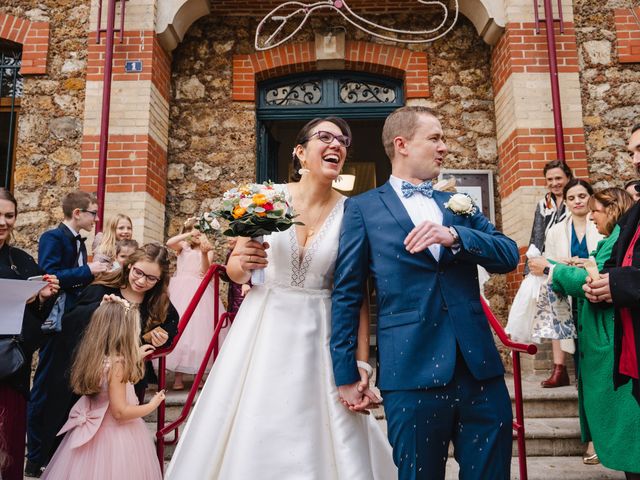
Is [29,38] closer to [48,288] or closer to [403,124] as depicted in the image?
[48,288]

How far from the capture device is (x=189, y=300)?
581cm

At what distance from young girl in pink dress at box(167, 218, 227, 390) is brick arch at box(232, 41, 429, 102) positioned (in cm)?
227

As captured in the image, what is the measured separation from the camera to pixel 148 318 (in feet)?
12.9

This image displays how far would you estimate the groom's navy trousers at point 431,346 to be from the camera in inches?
83.9

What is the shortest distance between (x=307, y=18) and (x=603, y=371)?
18.7ft

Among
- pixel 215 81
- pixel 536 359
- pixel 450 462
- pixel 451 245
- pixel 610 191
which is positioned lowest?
pixel 450 462

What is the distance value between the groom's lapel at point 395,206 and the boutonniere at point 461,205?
0.20 meters

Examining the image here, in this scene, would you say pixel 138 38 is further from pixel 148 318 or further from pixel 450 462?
pixel 450 462

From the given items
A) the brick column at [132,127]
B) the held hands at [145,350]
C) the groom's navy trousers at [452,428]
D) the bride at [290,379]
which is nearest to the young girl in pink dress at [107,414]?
the held hands at [145,350]

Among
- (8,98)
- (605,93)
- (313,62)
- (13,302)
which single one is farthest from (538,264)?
(8,98)

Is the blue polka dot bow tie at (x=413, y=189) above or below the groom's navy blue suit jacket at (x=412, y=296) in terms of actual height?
above

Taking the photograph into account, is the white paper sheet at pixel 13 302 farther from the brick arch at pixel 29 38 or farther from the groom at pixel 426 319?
the brick arch at pixel 29 38

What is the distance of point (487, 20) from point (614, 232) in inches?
162

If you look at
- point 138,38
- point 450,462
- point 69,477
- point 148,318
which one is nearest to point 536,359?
point 450,462
